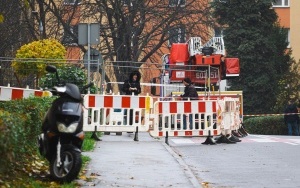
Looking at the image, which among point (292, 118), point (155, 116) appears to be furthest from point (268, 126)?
point (155, 116)

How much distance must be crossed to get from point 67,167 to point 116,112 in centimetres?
1100

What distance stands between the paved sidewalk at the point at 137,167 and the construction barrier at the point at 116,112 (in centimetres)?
165

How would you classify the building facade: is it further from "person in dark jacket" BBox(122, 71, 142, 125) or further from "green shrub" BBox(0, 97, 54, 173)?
"green shrub" BBox(0, 97, 54, 173)

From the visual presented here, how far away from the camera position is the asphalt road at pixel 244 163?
45.2 feet

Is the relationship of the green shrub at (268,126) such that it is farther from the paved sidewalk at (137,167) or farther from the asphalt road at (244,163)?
the paved sidewalk at (137,167)

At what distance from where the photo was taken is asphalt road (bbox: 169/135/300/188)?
542 inches

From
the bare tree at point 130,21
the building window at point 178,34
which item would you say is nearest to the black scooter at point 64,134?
the bare tree at point 130,21

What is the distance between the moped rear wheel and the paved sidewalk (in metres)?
0.32

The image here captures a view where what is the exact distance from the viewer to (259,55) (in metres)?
58.4

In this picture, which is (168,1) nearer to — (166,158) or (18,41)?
(18,41)

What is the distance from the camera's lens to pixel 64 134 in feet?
39.6

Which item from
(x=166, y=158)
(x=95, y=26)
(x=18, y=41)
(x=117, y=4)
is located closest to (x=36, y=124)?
(x=166, y=158)

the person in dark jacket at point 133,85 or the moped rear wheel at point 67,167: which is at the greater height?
→ the person in dark jacket at point 133,85

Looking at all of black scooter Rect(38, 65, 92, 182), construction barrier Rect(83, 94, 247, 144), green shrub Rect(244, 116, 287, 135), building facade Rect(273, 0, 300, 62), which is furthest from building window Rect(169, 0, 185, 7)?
black scooter Rect(38, 65, 92, 182)
